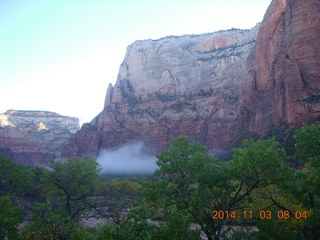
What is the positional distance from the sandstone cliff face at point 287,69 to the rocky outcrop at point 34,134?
99698 millimetres

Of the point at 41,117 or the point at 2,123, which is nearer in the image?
the point at 2,123

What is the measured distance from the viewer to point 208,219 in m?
13.2

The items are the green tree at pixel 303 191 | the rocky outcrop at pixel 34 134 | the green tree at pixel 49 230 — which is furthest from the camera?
the rocky outcrop at pixel 34 134

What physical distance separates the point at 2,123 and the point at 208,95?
10132 centimetres

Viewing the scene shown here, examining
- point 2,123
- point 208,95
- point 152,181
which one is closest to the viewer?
point 152,181

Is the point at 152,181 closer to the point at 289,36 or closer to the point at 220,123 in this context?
the point at 289,36

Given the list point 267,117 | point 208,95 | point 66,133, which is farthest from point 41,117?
point 267,117

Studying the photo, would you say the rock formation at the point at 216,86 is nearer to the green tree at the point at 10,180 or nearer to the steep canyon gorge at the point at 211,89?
the steep canyon gorge at the point at 211,89

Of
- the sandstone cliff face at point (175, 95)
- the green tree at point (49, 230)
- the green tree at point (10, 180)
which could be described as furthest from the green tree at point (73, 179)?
the sandstone cliff face at point (175, 95)

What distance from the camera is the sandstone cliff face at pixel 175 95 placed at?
96375mm

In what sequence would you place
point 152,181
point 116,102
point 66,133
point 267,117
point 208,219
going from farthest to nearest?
point 66,133 → point 116,102 → point 267,117 → point 152,181 → point 208,219

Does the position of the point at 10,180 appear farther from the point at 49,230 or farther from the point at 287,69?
the point at 287,69

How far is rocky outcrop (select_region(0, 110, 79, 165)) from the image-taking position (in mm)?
126188

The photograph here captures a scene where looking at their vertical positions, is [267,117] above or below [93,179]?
above
